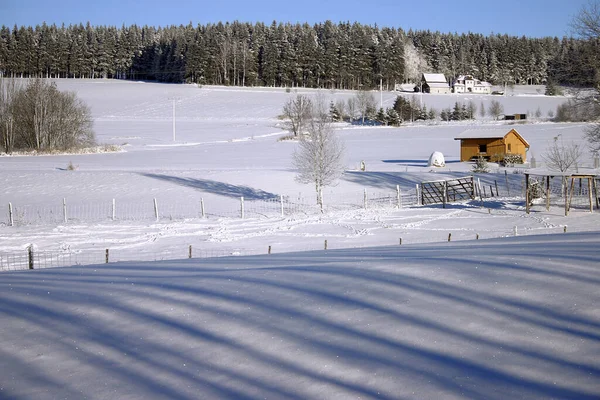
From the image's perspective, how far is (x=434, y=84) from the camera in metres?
136

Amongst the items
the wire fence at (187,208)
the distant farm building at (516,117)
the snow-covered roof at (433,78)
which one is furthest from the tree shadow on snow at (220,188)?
the snow-covered roof at (433,78)

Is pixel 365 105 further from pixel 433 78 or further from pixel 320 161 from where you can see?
pixel 320 161

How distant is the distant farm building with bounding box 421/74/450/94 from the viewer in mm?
134163

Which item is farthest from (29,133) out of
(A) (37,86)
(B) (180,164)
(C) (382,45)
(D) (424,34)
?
(D) (424,34)

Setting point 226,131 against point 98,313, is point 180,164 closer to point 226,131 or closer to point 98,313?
point 226,131

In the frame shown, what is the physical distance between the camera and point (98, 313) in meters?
6.52

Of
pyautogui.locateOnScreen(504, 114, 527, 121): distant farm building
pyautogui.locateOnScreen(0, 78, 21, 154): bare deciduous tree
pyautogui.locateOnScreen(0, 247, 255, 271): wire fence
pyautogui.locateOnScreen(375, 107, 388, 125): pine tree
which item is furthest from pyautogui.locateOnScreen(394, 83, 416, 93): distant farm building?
pyautogui.locateOnScreen(0, 247, 255, 271): wire fence

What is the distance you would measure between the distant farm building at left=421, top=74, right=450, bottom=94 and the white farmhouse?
7.53 ft

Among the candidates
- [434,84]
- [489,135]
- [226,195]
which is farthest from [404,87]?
[226,195]

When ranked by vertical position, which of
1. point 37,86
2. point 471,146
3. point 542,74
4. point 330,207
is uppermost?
point 542,74

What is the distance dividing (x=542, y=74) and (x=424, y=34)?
3539 centimetres

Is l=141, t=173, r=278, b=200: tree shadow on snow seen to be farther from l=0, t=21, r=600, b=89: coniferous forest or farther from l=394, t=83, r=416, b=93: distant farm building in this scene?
l=394, t=83, r=416, b=93: distant farm building

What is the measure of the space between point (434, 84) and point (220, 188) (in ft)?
356

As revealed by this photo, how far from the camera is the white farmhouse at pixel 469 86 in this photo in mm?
136375
